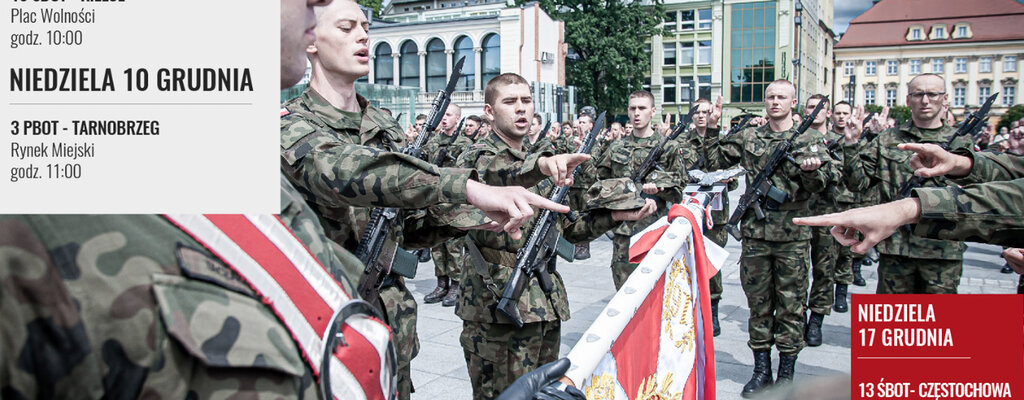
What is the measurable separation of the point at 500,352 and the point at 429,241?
0.86 meters

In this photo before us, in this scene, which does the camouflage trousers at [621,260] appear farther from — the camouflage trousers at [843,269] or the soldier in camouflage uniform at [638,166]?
the camouflage trousers at [843,269]

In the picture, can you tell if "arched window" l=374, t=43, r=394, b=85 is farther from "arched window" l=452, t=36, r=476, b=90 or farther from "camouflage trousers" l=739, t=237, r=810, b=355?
"camouflage trousers" l=739, t=237, r=810, b=355

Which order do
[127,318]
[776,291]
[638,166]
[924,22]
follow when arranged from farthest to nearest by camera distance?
[924,22], [638,166], [776,291], [127,318]

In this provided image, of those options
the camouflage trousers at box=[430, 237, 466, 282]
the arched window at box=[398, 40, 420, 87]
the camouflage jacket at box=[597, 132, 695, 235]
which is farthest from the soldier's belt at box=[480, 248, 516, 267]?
the arched window at box=[398, 40, 420, 87]

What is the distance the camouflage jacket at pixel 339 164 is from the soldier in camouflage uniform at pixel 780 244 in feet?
9.64

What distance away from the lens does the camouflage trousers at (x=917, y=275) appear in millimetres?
5082

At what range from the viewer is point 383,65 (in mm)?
38750

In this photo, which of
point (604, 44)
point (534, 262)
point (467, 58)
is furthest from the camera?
point (604, 44)

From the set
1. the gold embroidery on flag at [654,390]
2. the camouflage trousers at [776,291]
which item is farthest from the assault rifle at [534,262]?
the camouflage trousers at [776,291]

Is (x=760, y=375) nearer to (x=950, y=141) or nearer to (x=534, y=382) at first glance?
(x=950, y=141)

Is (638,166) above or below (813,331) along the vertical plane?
above

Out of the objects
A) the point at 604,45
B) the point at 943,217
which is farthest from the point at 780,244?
the point at 604,45

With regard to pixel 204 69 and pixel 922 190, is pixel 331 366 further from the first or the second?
pixel 922 190

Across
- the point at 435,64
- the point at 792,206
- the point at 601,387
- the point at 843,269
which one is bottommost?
the point at 843,269
